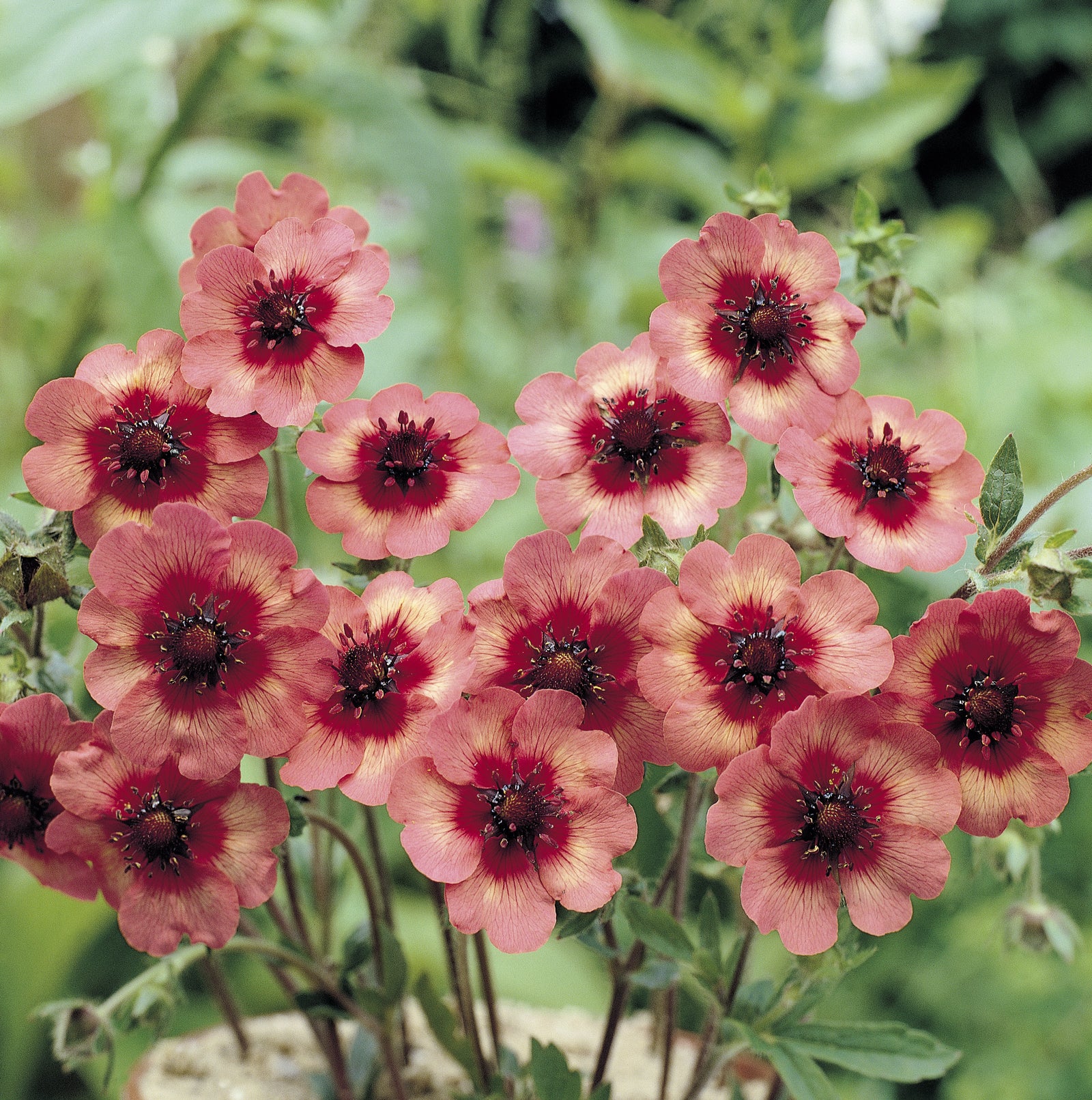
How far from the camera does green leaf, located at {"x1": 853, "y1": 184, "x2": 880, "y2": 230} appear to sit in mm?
448

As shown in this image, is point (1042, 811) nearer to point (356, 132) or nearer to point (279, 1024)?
point (279, 1024)

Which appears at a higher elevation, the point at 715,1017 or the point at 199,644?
the point at 199,644

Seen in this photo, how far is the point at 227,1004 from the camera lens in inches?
20.9

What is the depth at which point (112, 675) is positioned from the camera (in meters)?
0.34

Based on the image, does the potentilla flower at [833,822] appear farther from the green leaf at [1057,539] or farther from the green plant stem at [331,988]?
the green plant stem at [331,988]

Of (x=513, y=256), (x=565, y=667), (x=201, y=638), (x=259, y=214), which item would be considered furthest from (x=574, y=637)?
(x=513, y=256)

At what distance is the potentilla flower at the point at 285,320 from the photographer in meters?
0.36

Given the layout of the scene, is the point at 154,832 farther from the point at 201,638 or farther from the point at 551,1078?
the point at 551,1078

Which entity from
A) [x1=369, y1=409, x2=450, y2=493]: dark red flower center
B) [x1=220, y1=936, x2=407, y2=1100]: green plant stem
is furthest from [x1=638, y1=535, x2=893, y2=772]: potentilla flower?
[x1=220, y1=936, x2=407, y2=1100]: green plant stem

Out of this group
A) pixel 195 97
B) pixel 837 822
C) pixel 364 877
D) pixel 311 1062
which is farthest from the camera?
pixel 195 97

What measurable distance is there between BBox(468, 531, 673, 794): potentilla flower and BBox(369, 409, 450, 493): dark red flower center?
56 mm

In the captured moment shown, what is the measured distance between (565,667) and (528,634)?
2 centimetres

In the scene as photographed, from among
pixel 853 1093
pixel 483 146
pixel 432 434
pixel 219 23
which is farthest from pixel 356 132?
pixel 853 1093

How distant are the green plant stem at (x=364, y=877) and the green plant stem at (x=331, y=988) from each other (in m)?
0.02
